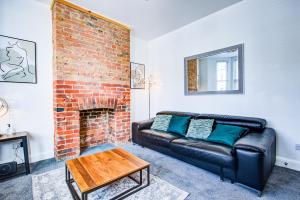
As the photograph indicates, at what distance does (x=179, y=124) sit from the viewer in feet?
9.84

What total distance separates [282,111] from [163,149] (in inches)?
79.1

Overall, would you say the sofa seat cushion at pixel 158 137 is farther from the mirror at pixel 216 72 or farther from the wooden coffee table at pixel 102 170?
the mirror at pixel 216 72

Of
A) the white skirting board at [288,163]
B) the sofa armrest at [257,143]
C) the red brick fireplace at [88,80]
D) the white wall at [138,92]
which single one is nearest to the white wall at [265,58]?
the white skirting board at [288,163]

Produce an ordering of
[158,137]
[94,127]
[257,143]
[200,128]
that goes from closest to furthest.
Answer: [257,143], [200,128], [158,137], [94,127]

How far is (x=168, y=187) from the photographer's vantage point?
186 cm

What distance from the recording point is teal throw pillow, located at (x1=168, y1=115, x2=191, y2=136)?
292 cm

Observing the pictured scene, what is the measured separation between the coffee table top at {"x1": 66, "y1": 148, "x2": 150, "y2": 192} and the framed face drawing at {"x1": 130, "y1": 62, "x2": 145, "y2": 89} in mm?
2303

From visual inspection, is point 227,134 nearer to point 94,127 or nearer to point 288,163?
point 288,163

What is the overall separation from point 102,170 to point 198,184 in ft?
4.00

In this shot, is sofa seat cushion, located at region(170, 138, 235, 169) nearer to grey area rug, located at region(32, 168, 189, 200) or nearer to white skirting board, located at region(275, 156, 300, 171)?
grey area rug, located at region(32, 168, 189, 200)

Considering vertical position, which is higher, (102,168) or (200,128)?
(200,128)

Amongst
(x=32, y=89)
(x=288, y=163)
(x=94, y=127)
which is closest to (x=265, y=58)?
(x=288, y=163)

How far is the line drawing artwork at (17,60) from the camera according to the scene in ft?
7.58

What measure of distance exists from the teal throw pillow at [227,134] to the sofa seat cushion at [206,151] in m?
0.13
